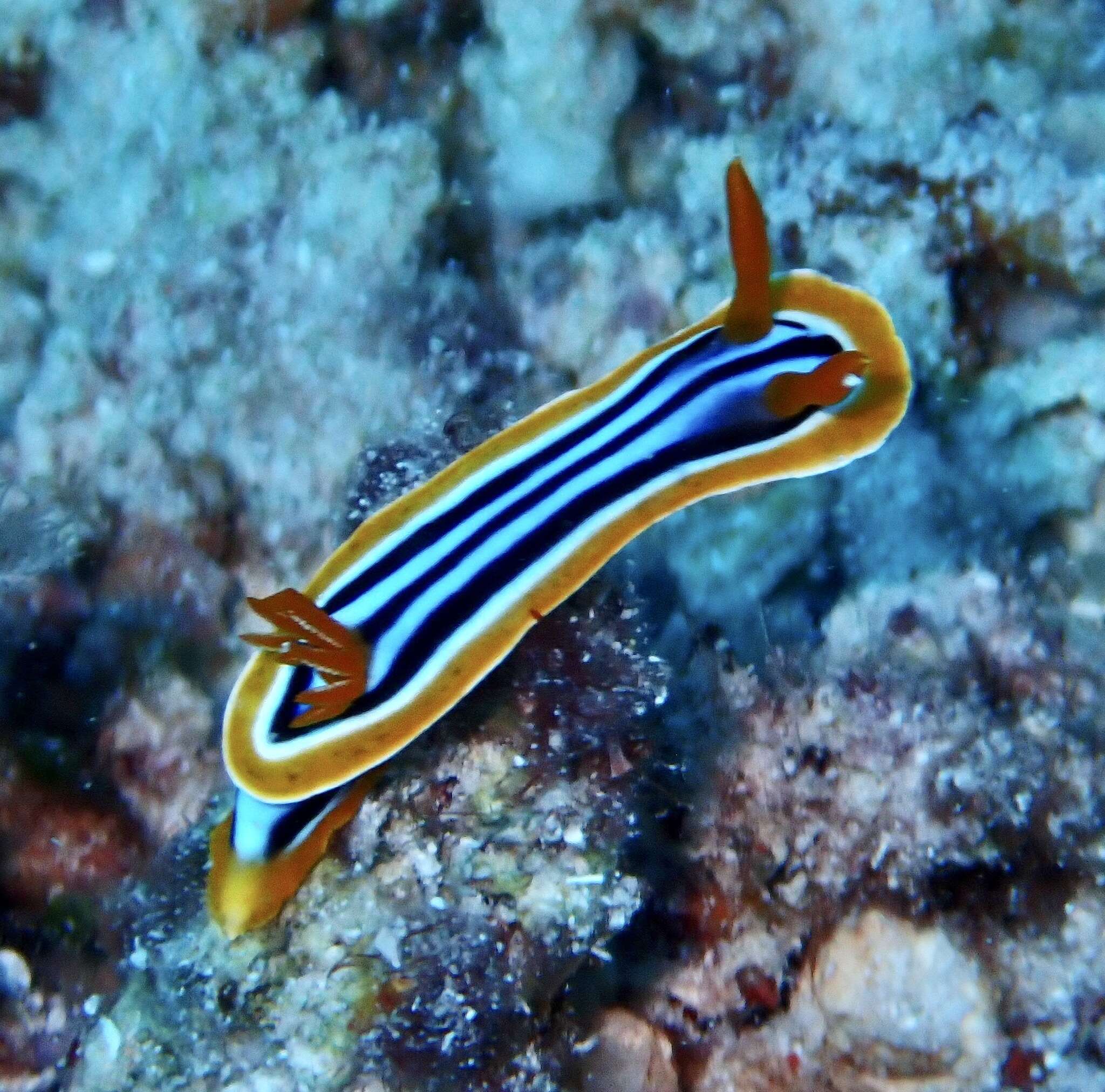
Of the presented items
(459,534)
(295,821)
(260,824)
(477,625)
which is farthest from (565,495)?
(260,824)

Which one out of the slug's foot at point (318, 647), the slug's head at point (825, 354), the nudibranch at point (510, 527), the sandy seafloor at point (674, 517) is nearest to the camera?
the slug's foot at point (318, 647)

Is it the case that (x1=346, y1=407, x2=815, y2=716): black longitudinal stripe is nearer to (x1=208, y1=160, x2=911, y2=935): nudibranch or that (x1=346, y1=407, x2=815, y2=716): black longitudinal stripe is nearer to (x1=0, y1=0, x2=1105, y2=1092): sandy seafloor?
(x1=208, y1=160, x2=911, y2=935): nudibranch

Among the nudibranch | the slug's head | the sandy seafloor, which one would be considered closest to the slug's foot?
the nudibranch

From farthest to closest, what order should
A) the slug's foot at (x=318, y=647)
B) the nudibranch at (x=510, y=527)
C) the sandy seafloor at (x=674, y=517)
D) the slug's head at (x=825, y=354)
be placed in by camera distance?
the sandy seafloor at (x=674, y=517) < the nudibranch at (x=510, y=527) < the slug's head at (x=825, y=354) < the slug's foot at (x=318, y=647)

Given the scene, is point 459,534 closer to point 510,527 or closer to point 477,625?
point 510,527

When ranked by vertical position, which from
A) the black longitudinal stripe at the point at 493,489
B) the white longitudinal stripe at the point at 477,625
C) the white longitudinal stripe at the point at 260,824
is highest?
A: the black longitudinal stripe at the point at 493,489

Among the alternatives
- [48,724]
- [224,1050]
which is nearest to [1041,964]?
[224,1050]

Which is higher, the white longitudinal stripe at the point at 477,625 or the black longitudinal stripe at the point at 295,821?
the white longitudinal stripe at the point at 477,625

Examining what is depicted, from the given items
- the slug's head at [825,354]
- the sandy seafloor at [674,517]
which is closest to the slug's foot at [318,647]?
the sandy seafloor at [674,517]

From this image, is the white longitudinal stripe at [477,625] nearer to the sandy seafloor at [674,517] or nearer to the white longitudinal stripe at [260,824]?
the white longitudinal stripe at [260,824]
